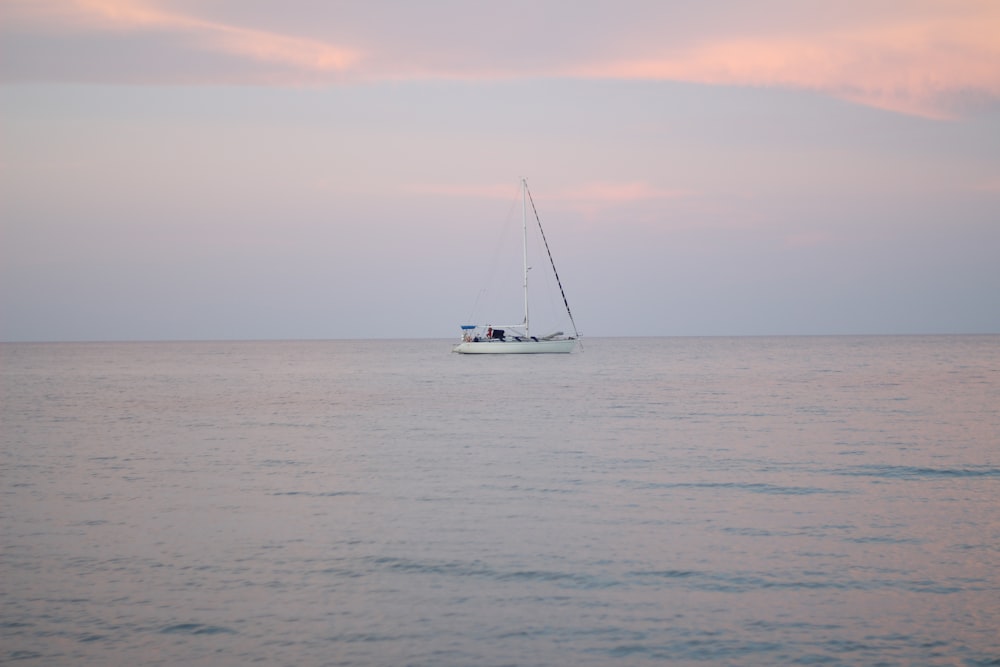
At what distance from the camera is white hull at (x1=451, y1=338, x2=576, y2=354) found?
11306 centimetres

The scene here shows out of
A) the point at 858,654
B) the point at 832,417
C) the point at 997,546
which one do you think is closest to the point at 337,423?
the point at 832,417

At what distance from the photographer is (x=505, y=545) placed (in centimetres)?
1645

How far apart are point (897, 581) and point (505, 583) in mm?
5983

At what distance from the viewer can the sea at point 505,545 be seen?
38.0ft

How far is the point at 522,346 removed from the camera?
11300 centimetres

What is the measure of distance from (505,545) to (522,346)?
96.6 m

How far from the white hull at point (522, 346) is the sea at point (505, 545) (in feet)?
246

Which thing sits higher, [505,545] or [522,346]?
[522,346]

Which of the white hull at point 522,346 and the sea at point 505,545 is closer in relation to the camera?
the sea at point 505,545

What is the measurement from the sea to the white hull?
75.1 meters

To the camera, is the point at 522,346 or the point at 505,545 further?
the point at 522,346

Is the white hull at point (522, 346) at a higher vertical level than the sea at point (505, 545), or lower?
higher

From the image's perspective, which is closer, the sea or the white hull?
the sea

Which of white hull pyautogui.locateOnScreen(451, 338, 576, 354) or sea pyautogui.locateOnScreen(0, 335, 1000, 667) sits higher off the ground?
white hull pyautogui.locateOnScreen(451, 338, 576, 354)
